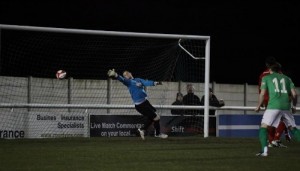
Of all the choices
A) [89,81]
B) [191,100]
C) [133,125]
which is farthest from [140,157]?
[191,100]

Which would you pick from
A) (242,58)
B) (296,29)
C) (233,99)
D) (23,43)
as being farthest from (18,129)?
(296,29)

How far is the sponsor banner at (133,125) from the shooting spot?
23.7 metres

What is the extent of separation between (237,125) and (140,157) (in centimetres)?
1165

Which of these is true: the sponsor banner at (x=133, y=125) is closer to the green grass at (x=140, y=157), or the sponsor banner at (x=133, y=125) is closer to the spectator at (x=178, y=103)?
the spectator at (x=178, y=103)

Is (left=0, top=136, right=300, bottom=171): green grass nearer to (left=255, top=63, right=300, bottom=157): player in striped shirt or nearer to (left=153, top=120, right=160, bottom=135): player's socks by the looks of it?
(left=255, top=63, right=300, bottom=157): player in striped shirt

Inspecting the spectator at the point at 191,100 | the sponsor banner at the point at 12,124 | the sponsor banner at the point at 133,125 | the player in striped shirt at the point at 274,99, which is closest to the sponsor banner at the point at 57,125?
the sponsor banner at the point at 12,124

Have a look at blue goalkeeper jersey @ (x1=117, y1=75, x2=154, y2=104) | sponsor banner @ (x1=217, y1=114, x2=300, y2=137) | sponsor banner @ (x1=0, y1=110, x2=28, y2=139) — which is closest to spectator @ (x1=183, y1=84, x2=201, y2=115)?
sponsor banner @ (x1=217, y1=114, x2=300, y2=137)

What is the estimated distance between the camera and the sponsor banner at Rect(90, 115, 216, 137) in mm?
23672

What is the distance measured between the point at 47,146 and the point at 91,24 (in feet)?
46.8

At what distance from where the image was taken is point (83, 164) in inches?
510

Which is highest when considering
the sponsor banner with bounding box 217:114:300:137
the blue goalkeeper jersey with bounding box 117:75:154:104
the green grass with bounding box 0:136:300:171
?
the blue goalkeeper jersey with bounding box 117:75:154:104

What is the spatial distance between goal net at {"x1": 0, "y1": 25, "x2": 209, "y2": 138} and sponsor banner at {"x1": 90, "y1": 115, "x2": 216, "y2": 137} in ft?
0.11

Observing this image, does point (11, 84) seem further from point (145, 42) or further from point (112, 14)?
point (112, 14)

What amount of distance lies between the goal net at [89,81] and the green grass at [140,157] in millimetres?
2985
